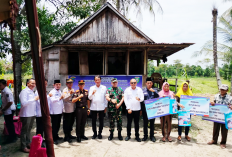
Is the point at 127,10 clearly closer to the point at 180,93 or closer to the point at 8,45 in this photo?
the point at 8,45

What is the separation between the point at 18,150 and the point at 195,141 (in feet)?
16.6

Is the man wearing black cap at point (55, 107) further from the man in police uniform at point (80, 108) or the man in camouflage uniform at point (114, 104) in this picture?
the man in camouflage uniform at point (114, 104)

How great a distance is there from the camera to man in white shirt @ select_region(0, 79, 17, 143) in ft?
14.2

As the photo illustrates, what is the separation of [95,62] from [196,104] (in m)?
7.39

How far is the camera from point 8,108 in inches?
175

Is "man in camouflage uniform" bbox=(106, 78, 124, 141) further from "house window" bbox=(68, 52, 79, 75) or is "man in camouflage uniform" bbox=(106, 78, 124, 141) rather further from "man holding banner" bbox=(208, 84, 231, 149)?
"house window" bbox=(68, 52, 79, 75)

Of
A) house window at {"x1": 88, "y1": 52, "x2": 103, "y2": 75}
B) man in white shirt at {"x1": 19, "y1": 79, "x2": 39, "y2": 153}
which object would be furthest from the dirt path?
house window at {"x1": 88, "y1": 52, "x2": 103, "y2": 75}

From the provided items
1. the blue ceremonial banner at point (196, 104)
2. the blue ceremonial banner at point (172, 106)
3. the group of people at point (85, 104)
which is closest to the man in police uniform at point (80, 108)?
the group of people at point (85, 104)

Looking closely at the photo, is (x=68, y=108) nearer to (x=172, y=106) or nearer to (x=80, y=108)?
(x=80, y=108)

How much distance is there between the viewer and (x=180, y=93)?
16.0ft

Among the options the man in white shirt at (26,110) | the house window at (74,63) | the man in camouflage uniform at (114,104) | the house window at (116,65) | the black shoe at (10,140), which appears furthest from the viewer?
the house window at (116,65)

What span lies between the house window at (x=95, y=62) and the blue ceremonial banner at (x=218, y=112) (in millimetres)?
7046

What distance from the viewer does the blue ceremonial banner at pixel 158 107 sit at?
4.59 m

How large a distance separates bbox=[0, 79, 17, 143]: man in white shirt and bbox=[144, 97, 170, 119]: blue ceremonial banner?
397cm
